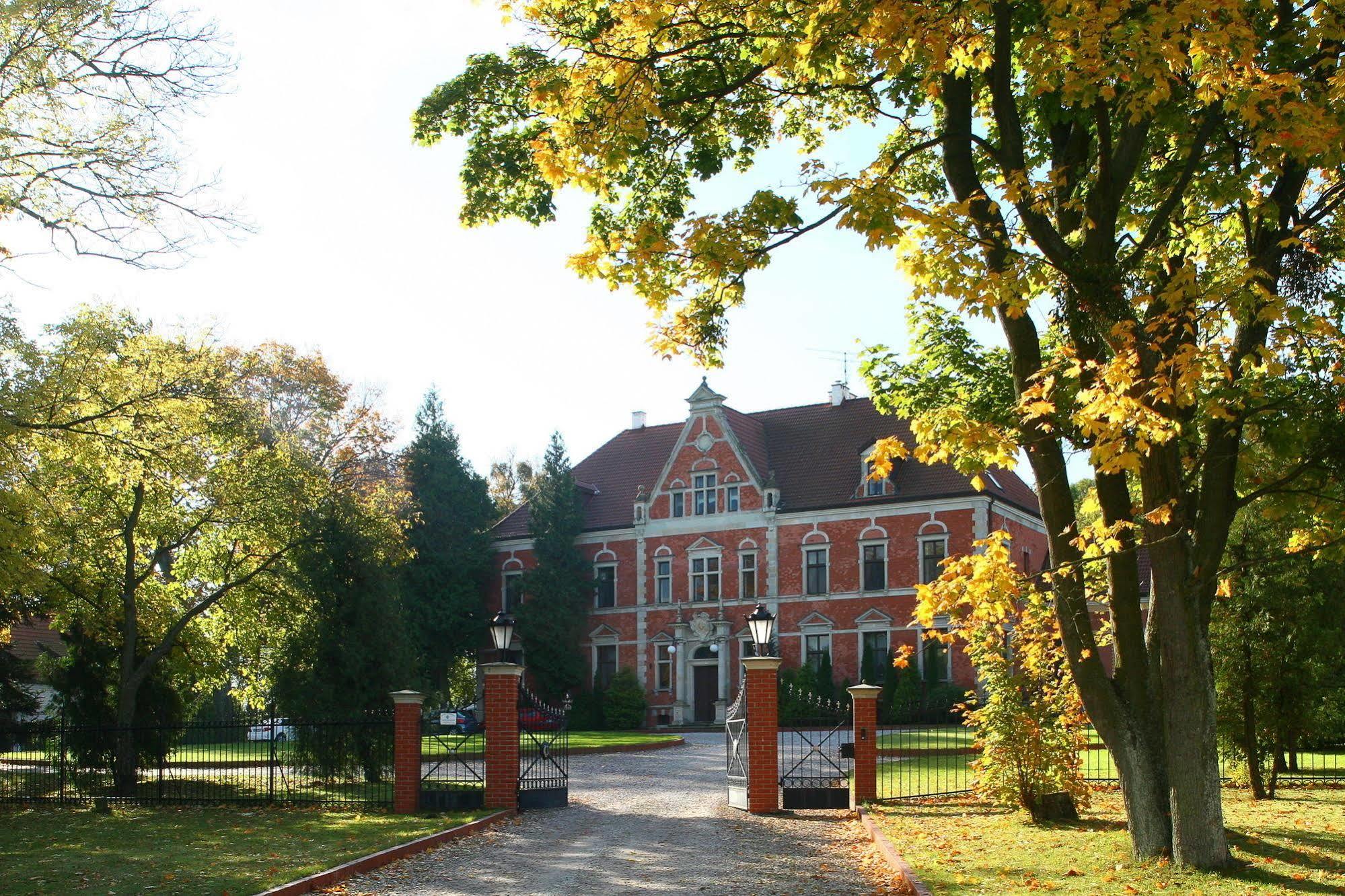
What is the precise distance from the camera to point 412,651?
81.6 feet

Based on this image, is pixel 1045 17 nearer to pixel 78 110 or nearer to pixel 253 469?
pixel 78 110

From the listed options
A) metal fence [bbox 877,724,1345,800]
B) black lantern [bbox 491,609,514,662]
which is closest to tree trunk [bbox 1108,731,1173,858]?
metal fence [bbox 877,724,1345,800]

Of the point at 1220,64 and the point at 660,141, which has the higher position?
the point at 660,141

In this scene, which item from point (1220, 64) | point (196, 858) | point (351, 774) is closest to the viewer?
point (1220, 64)

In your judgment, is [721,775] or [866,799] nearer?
[866,799]

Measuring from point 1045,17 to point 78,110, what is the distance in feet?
40.6

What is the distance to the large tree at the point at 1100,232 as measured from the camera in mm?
9031

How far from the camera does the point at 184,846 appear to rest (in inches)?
579

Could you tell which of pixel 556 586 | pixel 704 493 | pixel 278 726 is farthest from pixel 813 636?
pixel 278 726

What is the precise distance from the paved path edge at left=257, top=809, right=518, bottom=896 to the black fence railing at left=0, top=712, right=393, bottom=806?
417 cm

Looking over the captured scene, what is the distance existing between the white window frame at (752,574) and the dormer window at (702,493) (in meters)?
2.19

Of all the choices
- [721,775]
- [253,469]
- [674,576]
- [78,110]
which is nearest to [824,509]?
[674,576]

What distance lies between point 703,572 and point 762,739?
2869 cm

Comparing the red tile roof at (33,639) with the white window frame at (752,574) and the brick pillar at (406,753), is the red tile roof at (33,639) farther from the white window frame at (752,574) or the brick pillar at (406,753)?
the brick pillar at (406,753)
